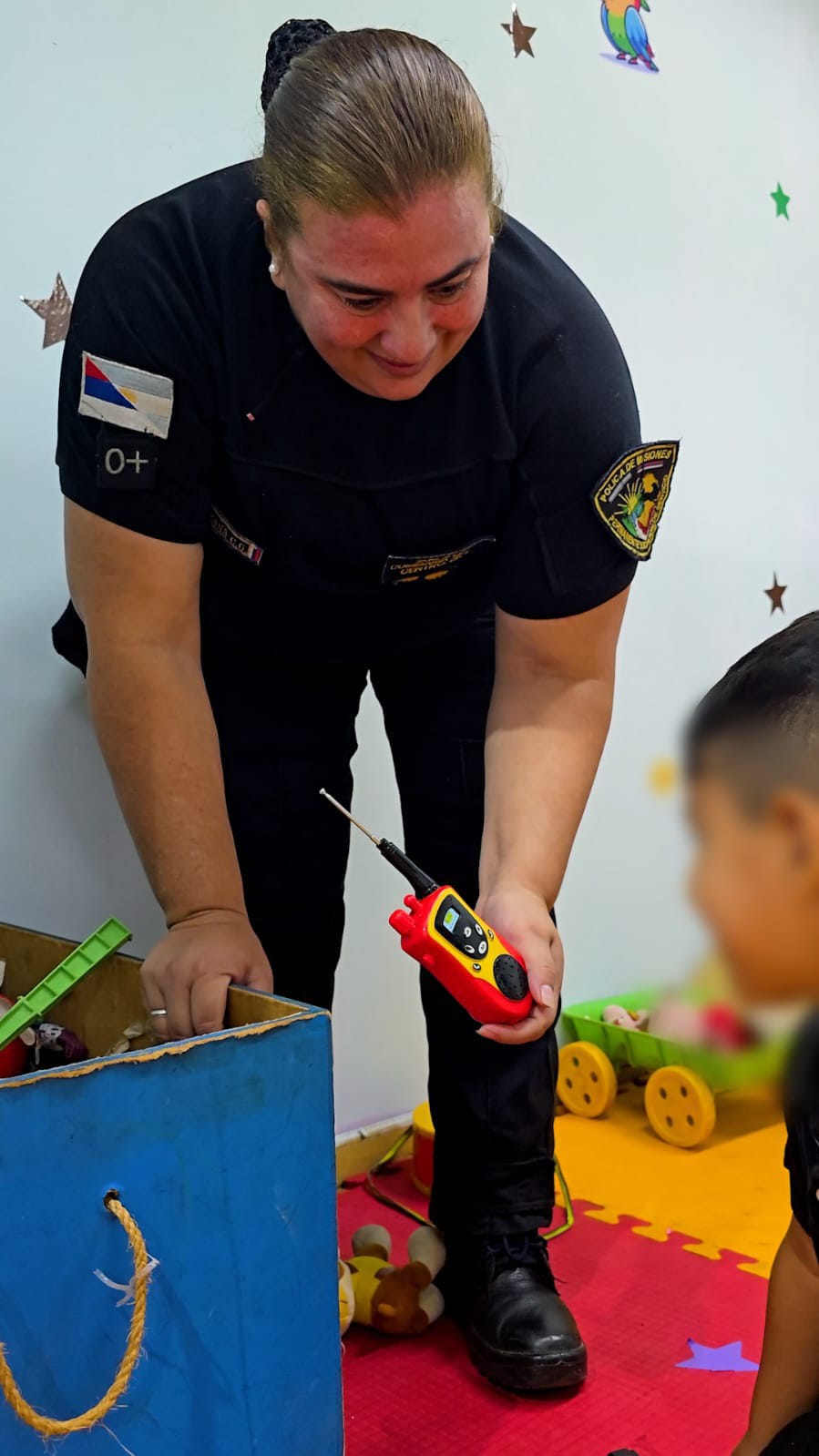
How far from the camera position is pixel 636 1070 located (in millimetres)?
1578

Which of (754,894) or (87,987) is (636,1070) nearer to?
(87,987)

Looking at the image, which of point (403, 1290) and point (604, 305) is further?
point (604, 305)

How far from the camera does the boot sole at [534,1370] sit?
921 mm

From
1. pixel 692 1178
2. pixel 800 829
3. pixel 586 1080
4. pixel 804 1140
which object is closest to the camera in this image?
pixel 800 829

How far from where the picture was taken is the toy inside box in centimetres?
61

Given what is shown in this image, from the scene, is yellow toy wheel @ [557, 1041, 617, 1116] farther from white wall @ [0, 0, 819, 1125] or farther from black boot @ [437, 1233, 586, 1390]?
black boot @ [437, 1233, 586, 1390]

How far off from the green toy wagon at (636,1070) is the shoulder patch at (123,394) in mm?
775

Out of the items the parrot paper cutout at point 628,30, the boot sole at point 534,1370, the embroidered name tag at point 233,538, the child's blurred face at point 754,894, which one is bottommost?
the boot sole at point 534,1370

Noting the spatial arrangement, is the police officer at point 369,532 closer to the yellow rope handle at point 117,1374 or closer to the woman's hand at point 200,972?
the woman's hand at point 200,972

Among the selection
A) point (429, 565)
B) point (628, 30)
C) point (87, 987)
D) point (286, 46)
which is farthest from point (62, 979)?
point (628, 30)

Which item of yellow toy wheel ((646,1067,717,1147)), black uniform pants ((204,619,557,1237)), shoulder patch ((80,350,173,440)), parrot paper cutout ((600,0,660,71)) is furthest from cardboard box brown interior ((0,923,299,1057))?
parrot paper cutout ((600,0,660,71))

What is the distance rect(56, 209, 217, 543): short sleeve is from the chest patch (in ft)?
0.50

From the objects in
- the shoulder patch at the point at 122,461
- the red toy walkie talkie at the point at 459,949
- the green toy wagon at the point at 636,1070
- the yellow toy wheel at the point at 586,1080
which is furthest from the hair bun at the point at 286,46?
the yellow toy wheel at the point at 586,1080

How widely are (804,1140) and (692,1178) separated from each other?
2.55 ft
